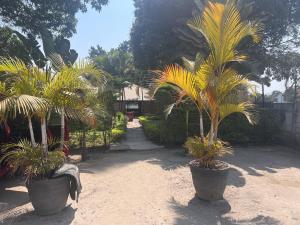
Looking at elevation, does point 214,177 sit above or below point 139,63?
below

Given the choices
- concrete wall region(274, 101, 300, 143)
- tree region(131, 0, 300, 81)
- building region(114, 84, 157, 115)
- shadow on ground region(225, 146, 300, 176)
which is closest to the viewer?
shadow on ground region(225, 146, 300, 176)

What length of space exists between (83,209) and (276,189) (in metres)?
4.34

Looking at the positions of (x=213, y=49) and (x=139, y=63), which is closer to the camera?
(x=213, y=49)

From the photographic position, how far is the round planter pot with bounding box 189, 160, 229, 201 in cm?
560

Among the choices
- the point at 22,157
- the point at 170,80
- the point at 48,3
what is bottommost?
the point at 22,157

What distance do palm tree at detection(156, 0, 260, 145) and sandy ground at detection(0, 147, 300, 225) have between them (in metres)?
1.38

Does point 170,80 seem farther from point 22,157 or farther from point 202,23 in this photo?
point 22,157

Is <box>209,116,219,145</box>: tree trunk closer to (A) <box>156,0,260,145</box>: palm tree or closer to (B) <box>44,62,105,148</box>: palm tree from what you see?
(A) <box>156,0,260,145</box>: palm tree

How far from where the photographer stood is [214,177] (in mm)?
5586

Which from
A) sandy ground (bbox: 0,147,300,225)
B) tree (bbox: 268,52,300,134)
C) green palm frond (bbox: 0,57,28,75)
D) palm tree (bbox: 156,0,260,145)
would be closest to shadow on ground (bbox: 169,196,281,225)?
sandy ground (bbox: 0,147,300,225)

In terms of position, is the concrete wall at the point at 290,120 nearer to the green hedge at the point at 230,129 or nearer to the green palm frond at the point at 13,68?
the green hedge at the point at 230,129

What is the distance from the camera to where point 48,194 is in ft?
15.8

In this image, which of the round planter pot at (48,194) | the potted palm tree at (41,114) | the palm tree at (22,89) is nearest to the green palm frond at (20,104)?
the palm tree at (22,89)

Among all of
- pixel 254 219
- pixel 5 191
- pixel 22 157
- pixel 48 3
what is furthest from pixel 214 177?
pixel 48 3
